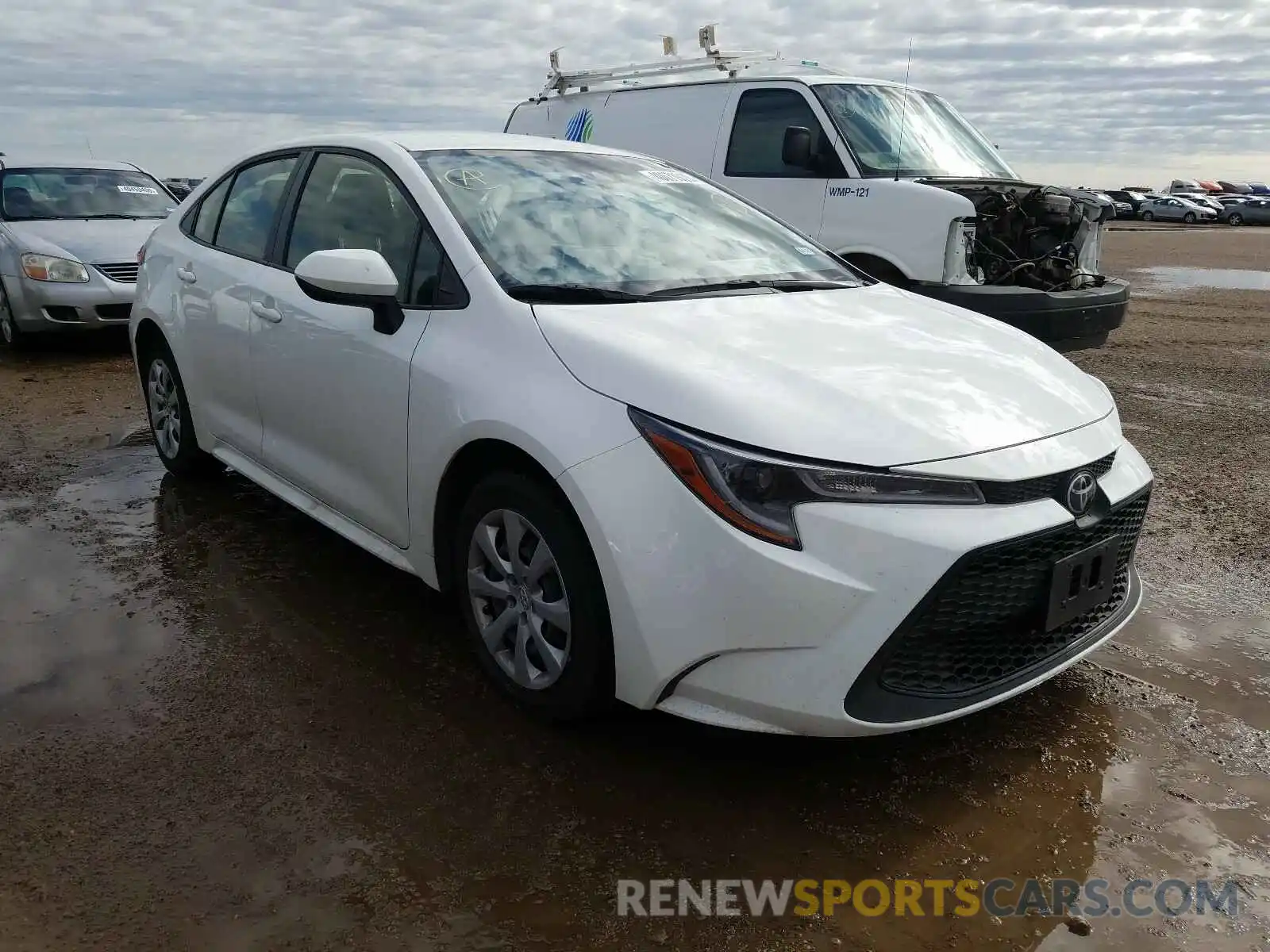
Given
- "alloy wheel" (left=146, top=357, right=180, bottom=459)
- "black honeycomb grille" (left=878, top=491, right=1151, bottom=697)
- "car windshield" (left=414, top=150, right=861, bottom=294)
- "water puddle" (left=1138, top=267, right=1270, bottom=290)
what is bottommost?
"water puddle" (left=1138, top=267, right=1270, bottom=290)

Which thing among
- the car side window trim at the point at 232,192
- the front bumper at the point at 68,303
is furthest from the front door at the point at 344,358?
the front bumper at the point at 68,303

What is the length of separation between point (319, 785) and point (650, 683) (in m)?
0.91

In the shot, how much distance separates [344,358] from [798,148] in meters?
4.72

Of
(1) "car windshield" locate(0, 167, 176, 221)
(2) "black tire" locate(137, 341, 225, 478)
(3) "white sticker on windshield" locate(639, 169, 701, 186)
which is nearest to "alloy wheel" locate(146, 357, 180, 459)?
(2) "black tire" locate(137, 341, 225, 478)

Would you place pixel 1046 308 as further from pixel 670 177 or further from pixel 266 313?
pixel 266 313

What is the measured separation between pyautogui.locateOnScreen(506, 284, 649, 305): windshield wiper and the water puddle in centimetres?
1549

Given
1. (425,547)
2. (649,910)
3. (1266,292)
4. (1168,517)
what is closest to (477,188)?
(425,547)

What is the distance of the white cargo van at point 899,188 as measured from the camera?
6785mm

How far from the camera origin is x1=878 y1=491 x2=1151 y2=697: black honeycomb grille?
2441 millimetres

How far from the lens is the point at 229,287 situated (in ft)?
14.0

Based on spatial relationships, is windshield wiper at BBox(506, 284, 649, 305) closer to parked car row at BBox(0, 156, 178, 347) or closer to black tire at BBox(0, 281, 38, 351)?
parked car row at BBox(0, 156, 178, 347)

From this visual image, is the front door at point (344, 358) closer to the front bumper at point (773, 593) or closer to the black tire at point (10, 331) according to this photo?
the front bumper at point (773, 593)

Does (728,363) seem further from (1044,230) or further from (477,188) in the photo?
(1044,230)

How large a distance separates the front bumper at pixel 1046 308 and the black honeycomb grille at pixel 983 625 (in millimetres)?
4059
